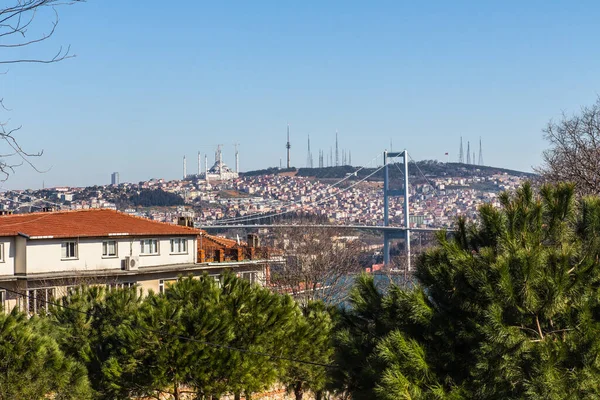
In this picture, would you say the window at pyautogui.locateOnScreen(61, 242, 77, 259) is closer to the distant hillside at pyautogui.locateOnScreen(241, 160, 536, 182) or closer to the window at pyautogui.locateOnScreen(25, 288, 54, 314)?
the window at pyautogui.locateOnScreen(25, 288, 54, 314)

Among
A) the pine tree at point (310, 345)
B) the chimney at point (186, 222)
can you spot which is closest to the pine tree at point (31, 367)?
the pine tree at point (310, 345)

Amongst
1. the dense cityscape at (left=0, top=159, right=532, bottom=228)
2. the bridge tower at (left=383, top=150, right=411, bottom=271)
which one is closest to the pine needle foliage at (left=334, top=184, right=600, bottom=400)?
the bridge tower at (left=383, top=150, right=411, bottom=271)

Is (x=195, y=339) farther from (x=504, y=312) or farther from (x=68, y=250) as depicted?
(x=68, y=250)

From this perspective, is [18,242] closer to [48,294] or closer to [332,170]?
[48,294]

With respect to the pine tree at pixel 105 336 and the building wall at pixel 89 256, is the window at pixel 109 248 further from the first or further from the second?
the pine tree at pixel 105 336

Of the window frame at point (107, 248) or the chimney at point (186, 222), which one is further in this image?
the chimney at point (186, 222)

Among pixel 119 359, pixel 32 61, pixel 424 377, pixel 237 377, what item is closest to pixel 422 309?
pixel 424 377

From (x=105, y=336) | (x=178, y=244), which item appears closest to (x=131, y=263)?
(x=178, y=244)

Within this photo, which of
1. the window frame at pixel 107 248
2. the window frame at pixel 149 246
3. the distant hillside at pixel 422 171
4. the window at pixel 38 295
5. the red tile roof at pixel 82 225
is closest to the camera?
the window at pixel 38 295
